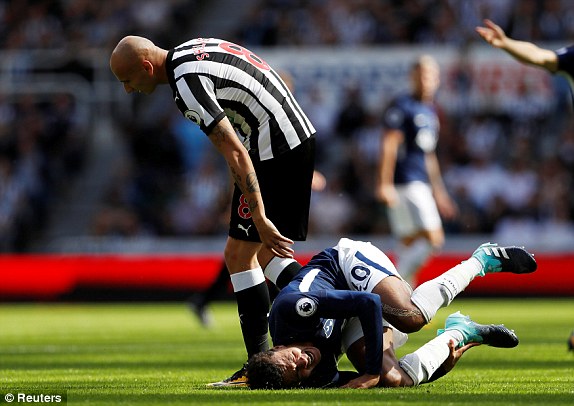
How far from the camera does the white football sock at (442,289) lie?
241 inches

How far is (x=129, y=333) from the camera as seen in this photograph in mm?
11766

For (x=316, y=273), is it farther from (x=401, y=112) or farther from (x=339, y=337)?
(x=401, y=112)

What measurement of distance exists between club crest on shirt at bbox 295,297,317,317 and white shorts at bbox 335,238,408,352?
44 centimetres

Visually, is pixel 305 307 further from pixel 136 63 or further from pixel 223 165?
pixel 223 165

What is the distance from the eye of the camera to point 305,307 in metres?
5.77

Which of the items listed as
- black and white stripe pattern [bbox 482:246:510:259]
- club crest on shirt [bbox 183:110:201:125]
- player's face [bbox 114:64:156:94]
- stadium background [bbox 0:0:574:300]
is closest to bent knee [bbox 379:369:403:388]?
black and white stripe pattern [bbox 482:246:510:259]

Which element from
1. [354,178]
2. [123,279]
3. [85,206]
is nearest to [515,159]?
[354,178]

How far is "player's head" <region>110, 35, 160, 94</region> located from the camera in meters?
6.39

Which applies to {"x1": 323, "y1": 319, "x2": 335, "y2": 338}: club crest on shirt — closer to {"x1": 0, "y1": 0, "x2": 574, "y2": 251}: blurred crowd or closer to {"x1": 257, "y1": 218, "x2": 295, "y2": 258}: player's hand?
{"x1": 257, "y1": 218, "x2": 295, "y2": 258}: player's hand

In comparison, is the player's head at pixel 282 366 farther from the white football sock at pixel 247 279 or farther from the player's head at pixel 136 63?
the player's head at pixel 136 63

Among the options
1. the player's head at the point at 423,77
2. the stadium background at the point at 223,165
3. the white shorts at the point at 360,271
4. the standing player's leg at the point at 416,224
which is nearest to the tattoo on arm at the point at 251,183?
the white shorts at the point at 360,271

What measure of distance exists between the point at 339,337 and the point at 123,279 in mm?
12558

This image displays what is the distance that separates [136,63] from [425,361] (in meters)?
2.20

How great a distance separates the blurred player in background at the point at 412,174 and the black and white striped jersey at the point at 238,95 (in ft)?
17.2
